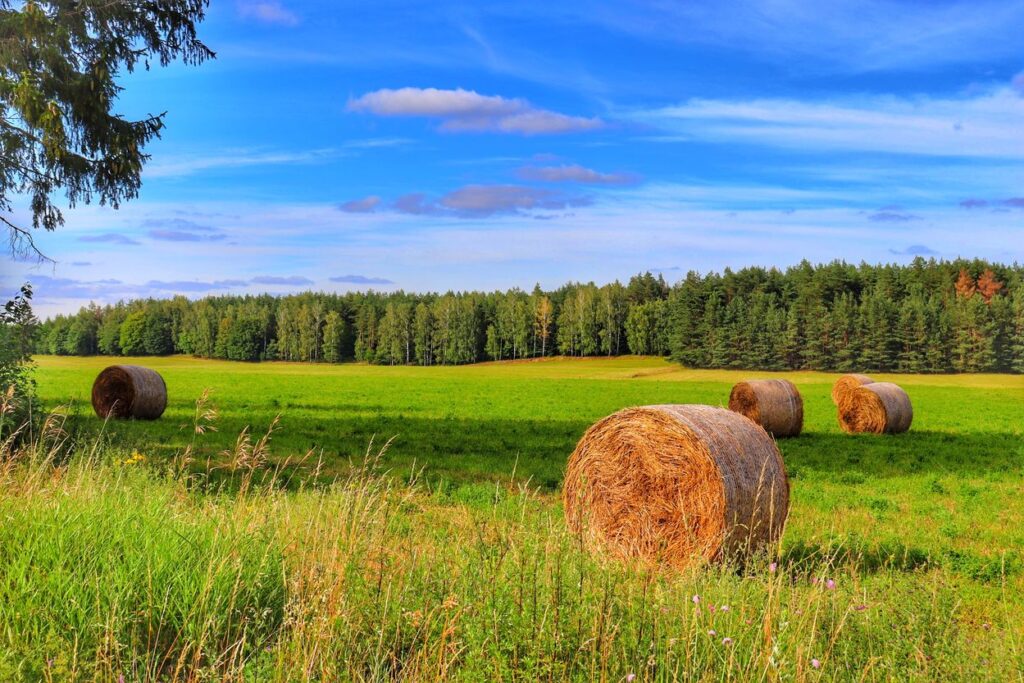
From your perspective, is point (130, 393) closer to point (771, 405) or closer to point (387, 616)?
point (771, 405)

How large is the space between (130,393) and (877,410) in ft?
71.2

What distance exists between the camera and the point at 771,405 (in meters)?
22.4

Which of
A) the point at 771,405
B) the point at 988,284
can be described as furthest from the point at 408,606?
the point at 988,284

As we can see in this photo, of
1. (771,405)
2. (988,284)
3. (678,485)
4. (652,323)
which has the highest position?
(988,284)

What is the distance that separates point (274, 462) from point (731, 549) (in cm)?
1017

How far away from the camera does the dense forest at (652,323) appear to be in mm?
70375

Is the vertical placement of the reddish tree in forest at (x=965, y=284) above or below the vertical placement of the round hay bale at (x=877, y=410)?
above

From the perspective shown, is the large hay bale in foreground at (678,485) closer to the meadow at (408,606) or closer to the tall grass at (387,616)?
the meadow at (408,606)

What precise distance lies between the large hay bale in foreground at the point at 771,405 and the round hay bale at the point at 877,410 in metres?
2.50

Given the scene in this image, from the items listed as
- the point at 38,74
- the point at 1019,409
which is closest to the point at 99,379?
the point at 38,74

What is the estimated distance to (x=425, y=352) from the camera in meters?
103

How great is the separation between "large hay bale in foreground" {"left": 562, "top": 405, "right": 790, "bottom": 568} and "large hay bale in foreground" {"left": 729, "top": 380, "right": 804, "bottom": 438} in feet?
44.7

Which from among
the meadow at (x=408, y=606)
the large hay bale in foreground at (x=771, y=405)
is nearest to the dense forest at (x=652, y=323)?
the large hay bale in foreground at (x=771, y=405)

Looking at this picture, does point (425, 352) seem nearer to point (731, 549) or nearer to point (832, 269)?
point (832, 269)
